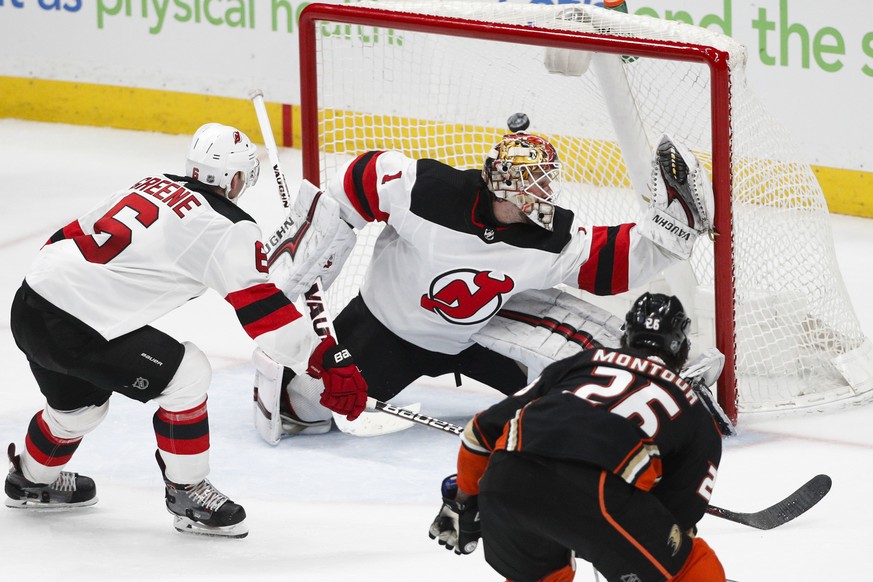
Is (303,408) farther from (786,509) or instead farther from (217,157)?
(786,509)

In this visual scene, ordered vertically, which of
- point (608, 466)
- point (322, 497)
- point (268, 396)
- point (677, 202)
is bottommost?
point (322, 497)

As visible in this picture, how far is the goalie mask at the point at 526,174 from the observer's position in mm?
3529

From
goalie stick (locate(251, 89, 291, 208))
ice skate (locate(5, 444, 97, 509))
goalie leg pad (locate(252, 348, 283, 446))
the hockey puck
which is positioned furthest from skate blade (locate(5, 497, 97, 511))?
the hockey puck

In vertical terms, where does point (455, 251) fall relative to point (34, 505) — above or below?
above

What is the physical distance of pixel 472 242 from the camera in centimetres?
367

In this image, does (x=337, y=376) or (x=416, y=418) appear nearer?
(x=337, y=376)

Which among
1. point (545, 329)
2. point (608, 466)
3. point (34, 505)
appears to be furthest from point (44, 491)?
point (608, 466)

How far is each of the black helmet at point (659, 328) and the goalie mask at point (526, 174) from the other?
1.06 metres

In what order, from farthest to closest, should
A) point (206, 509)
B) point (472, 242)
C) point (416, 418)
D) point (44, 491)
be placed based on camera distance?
point (472, 242), point (416, 418), point (44, 491), point (206, 509)

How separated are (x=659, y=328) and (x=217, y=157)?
1.15 meters


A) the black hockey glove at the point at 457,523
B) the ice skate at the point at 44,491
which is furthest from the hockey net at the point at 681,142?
the black hockey glove at the point at 457,523

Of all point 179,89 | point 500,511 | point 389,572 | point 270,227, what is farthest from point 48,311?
point 179,89

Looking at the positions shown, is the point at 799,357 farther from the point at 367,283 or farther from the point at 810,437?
the point at 367,283

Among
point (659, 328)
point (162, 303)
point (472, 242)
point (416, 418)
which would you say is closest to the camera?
point (659, 328)
